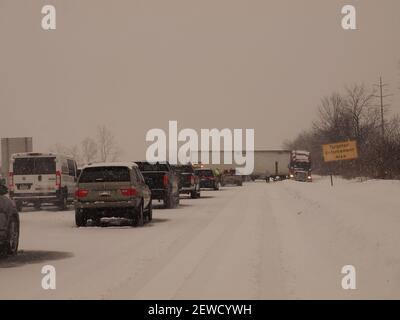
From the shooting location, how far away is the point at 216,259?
1195cm

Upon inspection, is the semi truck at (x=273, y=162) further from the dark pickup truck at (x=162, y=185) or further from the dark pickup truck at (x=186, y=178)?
the dark pickup truck at (x=162, y=185)

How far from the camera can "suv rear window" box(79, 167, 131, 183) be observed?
19750 millimetres

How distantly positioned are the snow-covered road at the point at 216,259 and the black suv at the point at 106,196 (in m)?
0.49

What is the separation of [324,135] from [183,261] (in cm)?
9048

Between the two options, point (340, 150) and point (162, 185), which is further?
point (340, 150)

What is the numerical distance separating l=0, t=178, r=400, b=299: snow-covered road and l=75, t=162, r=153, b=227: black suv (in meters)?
0.49

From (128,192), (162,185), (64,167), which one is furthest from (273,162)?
(128,192)

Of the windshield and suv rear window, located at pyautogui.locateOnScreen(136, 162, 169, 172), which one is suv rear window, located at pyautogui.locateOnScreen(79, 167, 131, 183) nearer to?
suv rear window, located at pyautogui.locateOnScreen(136, 162, 169, 172)

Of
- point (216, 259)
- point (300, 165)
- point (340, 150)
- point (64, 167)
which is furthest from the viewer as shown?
point (300, 165)

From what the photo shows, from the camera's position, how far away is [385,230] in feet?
44.3

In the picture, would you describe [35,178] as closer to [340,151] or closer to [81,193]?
[81,193]

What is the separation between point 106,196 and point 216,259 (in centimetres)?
818

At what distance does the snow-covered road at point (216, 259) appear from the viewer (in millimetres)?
8898
